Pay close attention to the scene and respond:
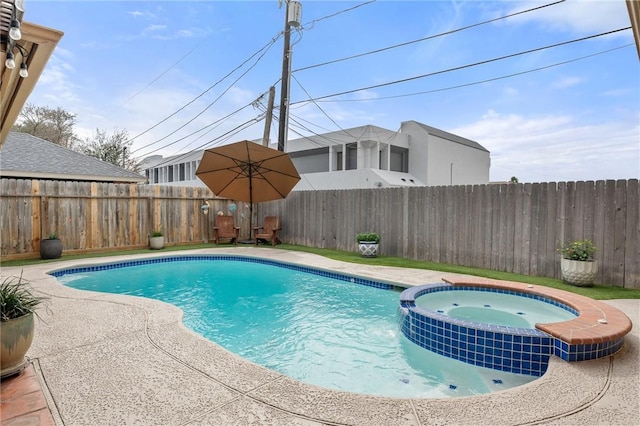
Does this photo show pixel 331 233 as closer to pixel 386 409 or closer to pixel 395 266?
pixel 395 266

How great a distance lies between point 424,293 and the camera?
461 cm

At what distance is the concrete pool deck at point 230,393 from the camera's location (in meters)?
1.90

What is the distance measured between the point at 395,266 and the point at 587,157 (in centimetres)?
595

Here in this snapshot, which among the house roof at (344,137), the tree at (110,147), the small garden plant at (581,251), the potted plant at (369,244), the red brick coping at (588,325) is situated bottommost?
the red brick coping at (588,325)

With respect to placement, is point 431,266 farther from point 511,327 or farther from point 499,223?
point 511,327

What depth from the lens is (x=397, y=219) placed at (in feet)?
27.0

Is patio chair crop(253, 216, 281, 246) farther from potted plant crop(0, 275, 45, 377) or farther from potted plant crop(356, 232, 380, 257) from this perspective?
potted plant crop(0, 275, 45, 377)

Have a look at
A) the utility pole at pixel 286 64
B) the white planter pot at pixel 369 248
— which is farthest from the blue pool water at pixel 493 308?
the utility pole at pixel 286 64

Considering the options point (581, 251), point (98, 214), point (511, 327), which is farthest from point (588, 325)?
point (98, 214)

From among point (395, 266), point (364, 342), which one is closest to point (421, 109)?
point (395, 266)

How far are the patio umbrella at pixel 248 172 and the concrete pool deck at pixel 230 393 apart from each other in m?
6.07

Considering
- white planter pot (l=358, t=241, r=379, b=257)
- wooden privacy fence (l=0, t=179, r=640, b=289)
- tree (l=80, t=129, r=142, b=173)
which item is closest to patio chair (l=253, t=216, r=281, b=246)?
wooden privacy fence (l=0, t=179, r=640, b=289)

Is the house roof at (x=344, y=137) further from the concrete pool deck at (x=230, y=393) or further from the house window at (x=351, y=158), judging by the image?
the concrete pool deck at (x=230, y=393)

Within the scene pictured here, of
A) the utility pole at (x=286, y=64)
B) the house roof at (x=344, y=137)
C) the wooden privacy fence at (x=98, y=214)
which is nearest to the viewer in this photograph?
the wooden privacy fence at (x=98, y=214)
